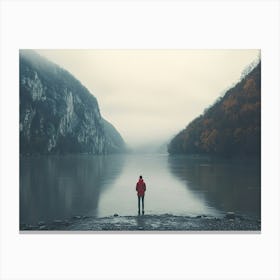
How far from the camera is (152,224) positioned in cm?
1420

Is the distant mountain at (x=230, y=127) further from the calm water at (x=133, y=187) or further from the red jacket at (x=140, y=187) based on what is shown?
the red jacket at (x=140, y=187)

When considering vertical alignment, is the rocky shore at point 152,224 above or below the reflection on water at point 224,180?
below

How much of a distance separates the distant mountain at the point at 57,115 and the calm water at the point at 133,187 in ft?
1.99

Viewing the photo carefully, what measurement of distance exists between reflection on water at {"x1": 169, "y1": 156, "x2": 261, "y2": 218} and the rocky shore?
45cm

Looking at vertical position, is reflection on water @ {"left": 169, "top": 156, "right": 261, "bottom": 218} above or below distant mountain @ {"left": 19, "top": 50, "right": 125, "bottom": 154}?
below

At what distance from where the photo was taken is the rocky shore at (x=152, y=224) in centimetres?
1412

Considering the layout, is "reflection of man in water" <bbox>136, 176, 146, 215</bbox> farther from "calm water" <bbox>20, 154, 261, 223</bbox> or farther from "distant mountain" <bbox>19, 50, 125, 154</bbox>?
"distant mountain" <bbox>19, 50, 125, 154</bbox>

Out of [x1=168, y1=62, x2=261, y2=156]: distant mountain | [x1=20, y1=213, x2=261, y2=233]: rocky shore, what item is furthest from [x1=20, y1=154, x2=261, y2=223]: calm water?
[x1=168, y1=62, x2=261, y2=156]: distant mountain

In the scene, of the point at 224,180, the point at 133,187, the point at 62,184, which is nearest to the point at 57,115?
the point at 62,184

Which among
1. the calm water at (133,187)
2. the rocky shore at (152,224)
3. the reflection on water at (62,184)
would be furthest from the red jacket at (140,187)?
the reflection on water at (62,184)

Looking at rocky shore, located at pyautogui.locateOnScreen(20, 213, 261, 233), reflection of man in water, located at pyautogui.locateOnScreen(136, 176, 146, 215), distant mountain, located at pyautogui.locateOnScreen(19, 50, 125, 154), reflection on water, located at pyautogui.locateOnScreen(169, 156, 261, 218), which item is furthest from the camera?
distant mountain, located at pyautogui.locateOnScreen(19, 50, 125, 154)

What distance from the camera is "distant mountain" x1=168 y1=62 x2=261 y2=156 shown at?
14969mm
